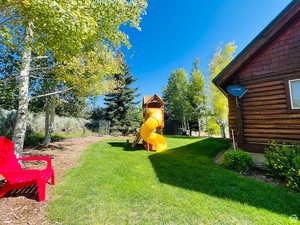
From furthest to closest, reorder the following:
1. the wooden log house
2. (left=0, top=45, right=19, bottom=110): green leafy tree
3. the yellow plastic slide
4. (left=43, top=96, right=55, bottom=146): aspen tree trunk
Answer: (left=43, top=96, right=55, bottom=146): aspen tree trunk < the yellow plastic slide < (left=0, top=45, right=19, bottom=110): green leafy tree < the wooden log house

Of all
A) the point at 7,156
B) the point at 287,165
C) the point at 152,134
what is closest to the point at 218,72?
the point at 152,134

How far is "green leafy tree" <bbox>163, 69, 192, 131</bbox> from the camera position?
2025 centimetres

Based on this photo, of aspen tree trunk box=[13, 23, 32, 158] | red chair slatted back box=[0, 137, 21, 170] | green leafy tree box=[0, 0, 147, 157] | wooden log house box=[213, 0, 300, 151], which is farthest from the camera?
wooden log house box=[213, 0, 300, 151]

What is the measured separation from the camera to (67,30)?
2928 millimetres

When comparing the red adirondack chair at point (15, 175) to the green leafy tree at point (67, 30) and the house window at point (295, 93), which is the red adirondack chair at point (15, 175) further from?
the house window at point (295, 93)

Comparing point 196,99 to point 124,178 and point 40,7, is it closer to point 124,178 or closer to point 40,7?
point 124,178

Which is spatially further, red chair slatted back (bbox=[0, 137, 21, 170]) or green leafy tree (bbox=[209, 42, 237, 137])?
green leafy tree (bbox=[209, 42, 237, 137])

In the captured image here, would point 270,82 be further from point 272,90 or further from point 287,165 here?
point 287,165

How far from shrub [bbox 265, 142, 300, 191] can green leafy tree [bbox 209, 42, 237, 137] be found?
11.2 metres

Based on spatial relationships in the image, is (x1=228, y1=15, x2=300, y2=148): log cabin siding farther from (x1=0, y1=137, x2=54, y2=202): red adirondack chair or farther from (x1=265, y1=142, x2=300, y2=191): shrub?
(x1=0, y1=137, x2=54, y2=202): red adirondack chair

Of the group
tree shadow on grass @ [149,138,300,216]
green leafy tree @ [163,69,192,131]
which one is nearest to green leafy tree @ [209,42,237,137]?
green leafy tree @ [163,69,192,131]

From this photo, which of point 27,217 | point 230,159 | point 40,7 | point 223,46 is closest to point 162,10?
point 223,46

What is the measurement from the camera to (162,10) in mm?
9961

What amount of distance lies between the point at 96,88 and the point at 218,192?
6903 millimetres
